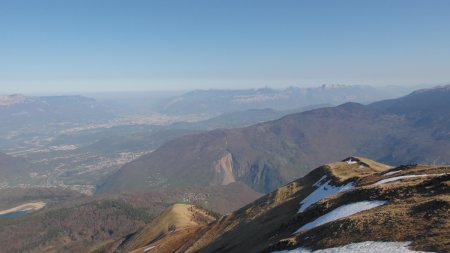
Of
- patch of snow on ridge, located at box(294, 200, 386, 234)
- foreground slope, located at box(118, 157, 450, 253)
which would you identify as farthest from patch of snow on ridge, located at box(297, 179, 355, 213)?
patch of snow on ridge, located at box(294, 200, 386, 234)

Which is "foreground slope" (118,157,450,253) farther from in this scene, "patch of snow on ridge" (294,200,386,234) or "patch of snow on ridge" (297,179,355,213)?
"patch of snow on ridge" (297,179,355,213)

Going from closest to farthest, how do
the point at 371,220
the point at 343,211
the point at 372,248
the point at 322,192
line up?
the point at 372,248 → the point at 371,220 → the point at 343,211 → the point at 322,192

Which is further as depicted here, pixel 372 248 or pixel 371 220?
pixel 371 220

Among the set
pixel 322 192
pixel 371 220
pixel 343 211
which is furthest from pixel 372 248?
pixel 322 192

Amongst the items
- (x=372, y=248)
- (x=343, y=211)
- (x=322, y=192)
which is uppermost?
(x=372, y=248)

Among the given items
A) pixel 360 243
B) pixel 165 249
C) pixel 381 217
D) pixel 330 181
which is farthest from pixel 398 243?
pixel 165 249

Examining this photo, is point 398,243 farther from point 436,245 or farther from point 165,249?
point 165,249

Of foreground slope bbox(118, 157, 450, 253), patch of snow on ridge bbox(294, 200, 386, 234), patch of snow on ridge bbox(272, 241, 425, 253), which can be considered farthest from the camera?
patch of snow on ridge bbox(294, 200, 386, 234)

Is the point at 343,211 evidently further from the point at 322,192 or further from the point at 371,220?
the point at 322,192

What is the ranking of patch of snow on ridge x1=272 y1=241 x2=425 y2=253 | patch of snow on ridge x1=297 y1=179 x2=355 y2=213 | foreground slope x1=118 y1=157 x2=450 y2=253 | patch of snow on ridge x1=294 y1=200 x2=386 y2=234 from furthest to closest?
patch of snow on ridge x1=297 y1=179 x2=355 y2=213
patch of snow on ridge x1=294 y1=200 x2=386 y2=234
foreground slope x1=118 y1=157 x2=450 y2=253
patch of snow on ridge x1=272 y1=241 x2=425 y2=253
